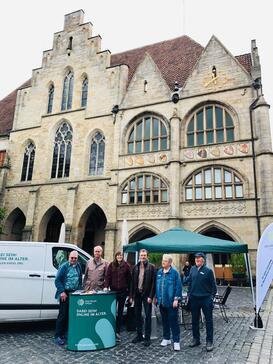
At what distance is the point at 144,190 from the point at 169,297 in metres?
13.5

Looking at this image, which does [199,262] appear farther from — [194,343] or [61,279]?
[61,279]

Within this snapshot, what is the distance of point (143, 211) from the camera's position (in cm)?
1873

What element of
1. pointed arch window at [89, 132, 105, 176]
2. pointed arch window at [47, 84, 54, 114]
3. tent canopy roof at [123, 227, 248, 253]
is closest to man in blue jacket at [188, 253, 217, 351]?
tent canopy roof at [123, 227, 248, 253]

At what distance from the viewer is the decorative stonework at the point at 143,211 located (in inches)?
717

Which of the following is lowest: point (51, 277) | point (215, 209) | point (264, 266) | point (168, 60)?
point (51, 277)

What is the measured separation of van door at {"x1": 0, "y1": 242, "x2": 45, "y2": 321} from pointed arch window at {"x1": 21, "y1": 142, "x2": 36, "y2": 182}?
705 inches

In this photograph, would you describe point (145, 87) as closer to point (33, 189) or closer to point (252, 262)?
point (33, 189)

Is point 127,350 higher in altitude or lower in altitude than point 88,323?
lower

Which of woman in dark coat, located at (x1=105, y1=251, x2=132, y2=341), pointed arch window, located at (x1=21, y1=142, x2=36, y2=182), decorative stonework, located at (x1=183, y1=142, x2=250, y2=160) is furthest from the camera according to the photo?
pointed arch window, located at (x1=21, y1=142, x2=36, y2=182)

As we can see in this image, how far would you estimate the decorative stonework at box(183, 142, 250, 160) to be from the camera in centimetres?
1728

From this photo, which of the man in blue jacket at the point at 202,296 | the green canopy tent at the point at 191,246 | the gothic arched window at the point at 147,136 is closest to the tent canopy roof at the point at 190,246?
the green canopy tent at the point at 191,246

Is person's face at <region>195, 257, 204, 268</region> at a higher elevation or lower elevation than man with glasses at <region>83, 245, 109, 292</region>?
higher

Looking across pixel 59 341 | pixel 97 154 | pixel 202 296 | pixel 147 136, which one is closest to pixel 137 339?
pixel 59 341

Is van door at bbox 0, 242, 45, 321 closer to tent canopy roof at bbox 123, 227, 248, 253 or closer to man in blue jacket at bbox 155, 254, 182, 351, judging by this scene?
tent canopy roof at bbox 123, 227, 248, 253
